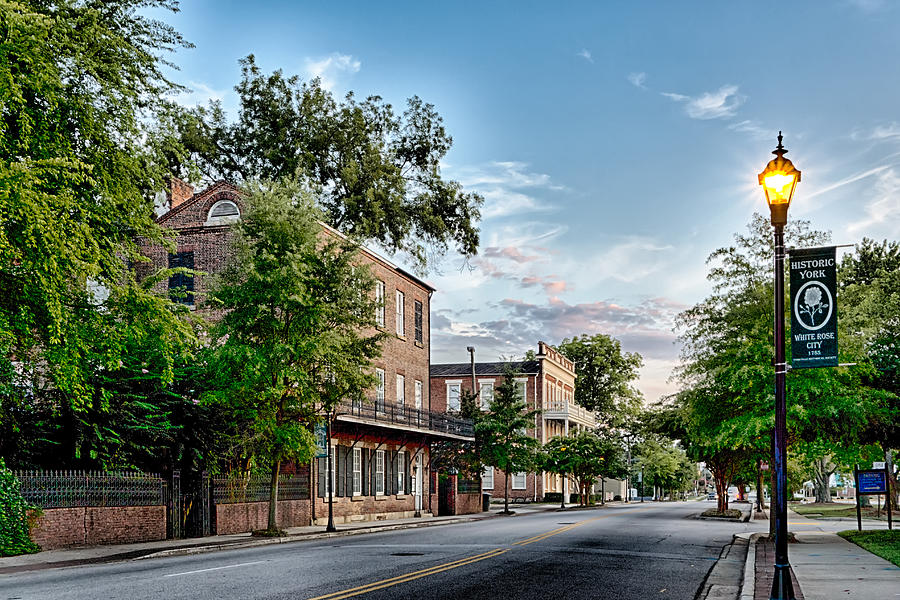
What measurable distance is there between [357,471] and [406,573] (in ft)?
74.6

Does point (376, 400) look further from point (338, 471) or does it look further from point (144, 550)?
point (144, 550)

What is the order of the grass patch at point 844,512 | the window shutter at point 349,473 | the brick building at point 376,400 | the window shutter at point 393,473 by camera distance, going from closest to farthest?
the brick building at point 376,400, the window shutter at point 349,473, the window shutter at point 393,473, the grass patch at point 844,512

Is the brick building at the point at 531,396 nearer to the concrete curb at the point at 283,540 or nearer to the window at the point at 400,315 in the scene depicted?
the window at the point at 400,315

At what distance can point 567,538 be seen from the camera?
25.5 m

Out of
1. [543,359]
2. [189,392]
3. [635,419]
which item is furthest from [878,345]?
[635,419]

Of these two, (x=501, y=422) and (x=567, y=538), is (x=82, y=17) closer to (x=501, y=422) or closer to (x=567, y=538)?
(x=567, y=538)

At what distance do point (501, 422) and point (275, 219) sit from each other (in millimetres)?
23797

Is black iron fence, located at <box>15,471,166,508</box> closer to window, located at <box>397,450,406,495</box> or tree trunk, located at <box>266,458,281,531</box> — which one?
tree trunk, located at <box>266,458,281,531</box>

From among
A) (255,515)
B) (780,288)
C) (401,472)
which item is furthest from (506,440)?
(780,288)

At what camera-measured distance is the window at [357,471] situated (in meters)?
37.5

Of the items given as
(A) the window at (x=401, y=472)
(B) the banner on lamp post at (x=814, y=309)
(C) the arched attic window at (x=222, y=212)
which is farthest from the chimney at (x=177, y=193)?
(B) the banner on lamp post at (x=814, y=309)

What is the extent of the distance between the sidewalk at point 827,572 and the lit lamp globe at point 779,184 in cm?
528

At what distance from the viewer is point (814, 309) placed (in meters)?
12.2

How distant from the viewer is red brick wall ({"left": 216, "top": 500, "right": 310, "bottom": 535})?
27.5 meters
